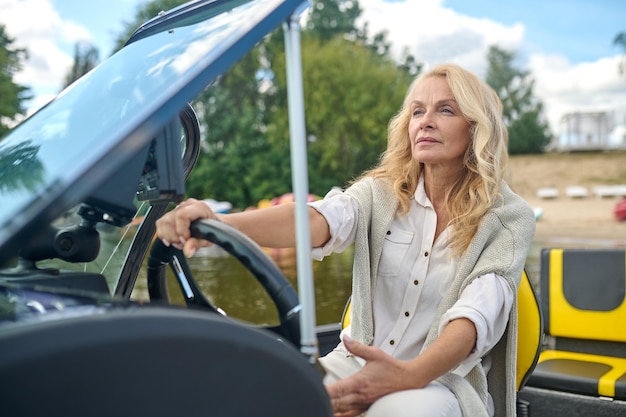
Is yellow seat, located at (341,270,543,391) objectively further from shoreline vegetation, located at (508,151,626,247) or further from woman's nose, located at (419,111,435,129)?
shoreline vegetation, located at (508,151,626,247)

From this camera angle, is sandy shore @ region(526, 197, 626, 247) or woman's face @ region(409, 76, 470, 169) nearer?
woman's face @ region(409, 76, 470, 169)

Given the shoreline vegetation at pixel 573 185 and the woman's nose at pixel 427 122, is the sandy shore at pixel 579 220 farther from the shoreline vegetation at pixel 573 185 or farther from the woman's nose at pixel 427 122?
the woman's nose at pixel 427 122

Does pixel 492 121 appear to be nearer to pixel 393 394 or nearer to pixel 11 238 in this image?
pixel 393 394

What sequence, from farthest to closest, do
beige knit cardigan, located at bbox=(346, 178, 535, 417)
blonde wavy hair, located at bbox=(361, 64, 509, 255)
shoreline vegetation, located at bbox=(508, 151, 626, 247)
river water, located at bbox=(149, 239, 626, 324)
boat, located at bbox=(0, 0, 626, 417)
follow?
shoreline vegetation, located at bbox=(508, 151, 626, 247), river water, located at bbox=(149, 239, 626, 324), blonde wavy hair, located at bbox=(361, 64, 509, 255), beige knit cardigan, located at bbox=(346, 178, 535, 417), boat, located at bbox=(0, 0, 626, 417)

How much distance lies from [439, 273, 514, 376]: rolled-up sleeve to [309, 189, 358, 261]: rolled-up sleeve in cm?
31

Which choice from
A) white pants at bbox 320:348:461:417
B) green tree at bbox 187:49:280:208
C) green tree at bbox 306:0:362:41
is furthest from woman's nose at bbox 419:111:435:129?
green tree at bbox 306:0:362:41

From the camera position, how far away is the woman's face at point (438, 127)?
1.76m

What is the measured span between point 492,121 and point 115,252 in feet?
3.21

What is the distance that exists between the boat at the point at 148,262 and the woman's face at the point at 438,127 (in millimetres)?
702

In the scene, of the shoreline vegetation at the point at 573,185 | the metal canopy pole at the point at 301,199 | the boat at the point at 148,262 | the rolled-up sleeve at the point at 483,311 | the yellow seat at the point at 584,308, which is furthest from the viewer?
the shoreline vegetation at the point at 573,185

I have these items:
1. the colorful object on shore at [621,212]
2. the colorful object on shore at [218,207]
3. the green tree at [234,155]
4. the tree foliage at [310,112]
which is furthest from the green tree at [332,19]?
the colorful object on shore at [218,207]

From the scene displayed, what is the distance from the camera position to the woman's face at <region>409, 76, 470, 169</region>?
176 centimetres

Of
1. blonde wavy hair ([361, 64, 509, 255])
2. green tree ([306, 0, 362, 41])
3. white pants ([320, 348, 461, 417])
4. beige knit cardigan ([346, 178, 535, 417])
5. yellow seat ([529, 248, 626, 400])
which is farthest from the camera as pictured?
green tree ([306, 0, 362, 41])

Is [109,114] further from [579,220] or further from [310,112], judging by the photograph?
[310,112]
